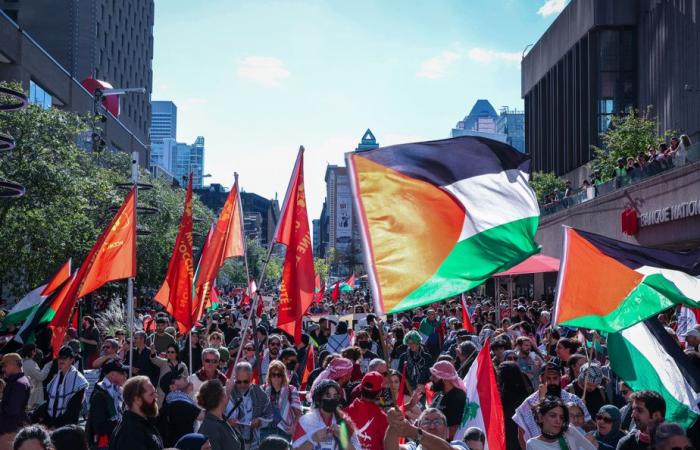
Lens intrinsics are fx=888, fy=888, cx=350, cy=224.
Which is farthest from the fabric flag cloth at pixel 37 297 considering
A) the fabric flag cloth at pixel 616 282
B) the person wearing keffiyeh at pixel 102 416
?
the fabric flag cloth at pixel 616 282

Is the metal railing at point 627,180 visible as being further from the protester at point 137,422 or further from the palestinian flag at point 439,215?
the protester at point 137,422

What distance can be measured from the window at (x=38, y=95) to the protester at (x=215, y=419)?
36993 mm

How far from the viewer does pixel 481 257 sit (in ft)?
19.9

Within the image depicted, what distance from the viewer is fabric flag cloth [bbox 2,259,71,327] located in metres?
13.4

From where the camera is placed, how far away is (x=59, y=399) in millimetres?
9297

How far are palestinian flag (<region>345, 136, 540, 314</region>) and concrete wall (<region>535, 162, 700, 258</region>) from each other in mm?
18483

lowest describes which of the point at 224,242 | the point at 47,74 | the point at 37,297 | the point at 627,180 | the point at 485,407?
the point at 485,407

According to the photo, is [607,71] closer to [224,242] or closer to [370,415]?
[224,242]

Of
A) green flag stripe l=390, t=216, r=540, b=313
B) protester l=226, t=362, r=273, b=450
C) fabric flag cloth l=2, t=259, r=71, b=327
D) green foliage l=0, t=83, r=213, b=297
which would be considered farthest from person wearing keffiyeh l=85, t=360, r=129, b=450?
green foliage l=0, t=83, r=213, b=297

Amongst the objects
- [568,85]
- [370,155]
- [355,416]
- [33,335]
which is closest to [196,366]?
[33,335]

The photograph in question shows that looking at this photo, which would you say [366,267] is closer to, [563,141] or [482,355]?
[482,355]

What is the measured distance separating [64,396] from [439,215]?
5.15 m

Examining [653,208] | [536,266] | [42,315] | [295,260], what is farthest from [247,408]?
[653,208]

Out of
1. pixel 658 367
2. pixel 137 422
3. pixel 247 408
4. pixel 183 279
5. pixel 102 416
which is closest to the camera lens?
pixel 137 422
